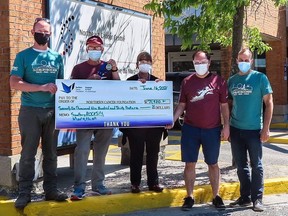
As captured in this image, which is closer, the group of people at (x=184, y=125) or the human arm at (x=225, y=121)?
the group of people at (x=184, y=125)

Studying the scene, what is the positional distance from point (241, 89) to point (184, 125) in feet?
2.83

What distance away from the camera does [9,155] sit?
6348mm

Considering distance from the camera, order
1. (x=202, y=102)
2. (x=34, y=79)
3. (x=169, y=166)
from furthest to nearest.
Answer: (x=169, y=166) → (x=202, y=102) → (x=34, y=79)

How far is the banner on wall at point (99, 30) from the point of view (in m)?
6.98

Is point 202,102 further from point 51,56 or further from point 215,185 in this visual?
point 51,56

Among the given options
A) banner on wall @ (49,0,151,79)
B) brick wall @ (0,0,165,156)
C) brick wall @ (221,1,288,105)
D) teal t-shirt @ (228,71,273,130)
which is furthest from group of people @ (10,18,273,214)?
brick wall @ (221,1,288,105)

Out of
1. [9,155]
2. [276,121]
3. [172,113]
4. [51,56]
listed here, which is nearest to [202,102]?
[172,113]

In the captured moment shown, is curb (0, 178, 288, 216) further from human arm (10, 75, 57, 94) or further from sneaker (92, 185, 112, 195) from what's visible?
human arm (10, 75, 57, 94)

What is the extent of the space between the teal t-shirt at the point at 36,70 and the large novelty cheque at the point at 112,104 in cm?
13

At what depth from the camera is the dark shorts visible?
5.89 meters

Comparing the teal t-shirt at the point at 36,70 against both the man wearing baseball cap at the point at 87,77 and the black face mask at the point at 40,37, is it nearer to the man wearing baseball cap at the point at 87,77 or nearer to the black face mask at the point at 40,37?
the black face mask at the point at 40,37

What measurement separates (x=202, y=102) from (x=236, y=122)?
57 cm

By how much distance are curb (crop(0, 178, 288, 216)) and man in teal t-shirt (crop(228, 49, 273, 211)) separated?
71 cm

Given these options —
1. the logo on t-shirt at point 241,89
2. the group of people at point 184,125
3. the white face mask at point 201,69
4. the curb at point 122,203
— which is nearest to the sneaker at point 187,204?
the group of people at point 184,125
